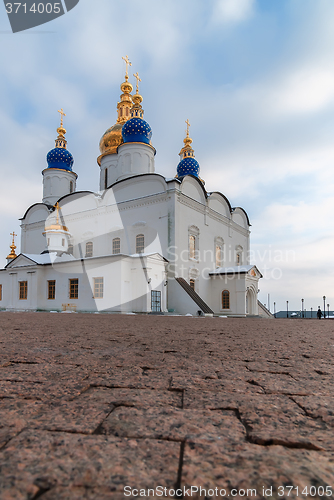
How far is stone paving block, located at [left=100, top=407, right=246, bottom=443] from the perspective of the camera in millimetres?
1024

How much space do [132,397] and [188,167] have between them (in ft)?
90.7

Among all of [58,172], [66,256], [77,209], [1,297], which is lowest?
[1,297]

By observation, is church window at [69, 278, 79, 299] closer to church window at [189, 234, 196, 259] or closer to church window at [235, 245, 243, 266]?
church window at [189, 234, 196, 259]

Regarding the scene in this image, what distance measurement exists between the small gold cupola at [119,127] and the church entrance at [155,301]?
1630 centimetres

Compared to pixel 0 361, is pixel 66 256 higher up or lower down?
higher up

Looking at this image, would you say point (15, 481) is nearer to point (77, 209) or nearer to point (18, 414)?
point (18, 414)

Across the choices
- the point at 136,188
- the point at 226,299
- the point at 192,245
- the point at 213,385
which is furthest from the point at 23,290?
the point at 213,385

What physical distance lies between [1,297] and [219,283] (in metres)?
15.8

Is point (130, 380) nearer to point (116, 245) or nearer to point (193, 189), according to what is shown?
point (193, 189)

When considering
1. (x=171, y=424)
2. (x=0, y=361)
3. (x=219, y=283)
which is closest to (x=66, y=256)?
(x=219, y=283)

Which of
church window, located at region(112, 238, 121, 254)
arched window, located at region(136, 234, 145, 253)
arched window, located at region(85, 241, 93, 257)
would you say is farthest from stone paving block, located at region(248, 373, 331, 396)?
arched window, located at region(85, 241, 93, 257)

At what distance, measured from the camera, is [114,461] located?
839mm

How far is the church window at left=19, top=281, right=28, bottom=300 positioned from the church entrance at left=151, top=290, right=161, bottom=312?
928 centimetres

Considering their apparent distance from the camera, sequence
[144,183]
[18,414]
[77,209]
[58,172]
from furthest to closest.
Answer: [58,172] → [77,209] → [144,183] → [18,414]
